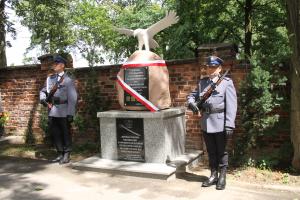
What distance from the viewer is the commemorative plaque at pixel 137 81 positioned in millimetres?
6215

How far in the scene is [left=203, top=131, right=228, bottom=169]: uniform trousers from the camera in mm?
5188

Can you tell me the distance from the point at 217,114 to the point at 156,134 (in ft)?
4.06

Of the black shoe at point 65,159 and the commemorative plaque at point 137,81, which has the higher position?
the commemorative plaque at point 137,81

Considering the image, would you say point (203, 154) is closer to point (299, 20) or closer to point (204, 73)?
point (204, 73)

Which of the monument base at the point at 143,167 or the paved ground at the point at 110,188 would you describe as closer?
the paved ground at the point at 110,188

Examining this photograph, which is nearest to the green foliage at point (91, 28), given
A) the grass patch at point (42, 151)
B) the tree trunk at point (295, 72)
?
the grass patch at point (42, 151)

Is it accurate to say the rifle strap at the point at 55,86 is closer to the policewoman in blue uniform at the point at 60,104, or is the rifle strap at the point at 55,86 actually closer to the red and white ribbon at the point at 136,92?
the policewoman in blue uniform at the point at 60,104

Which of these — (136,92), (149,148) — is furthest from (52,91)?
(149,148)

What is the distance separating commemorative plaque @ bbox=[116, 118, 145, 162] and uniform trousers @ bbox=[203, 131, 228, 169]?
1.26m

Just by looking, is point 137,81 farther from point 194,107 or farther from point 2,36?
point 2,36

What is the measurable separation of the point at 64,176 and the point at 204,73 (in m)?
3.00

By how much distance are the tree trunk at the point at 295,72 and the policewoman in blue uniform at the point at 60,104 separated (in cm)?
361

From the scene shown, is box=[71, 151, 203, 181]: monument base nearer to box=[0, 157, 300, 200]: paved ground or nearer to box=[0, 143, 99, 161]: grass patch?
box=[0, 157, 300, 200]: paved ground

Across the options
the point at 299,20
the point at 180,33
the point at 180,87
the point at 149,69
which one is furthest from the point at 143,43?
the point at 180,33
